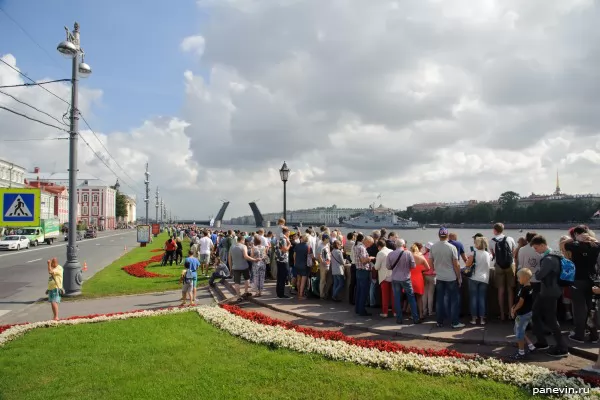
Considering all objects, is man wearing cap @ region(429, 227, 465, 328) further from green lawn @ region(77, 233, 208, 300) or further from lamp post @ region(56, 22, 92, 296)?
lamp post @ region(56, 22, 92, 296)

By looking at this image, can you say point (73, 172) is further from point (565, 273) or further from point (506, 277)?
point (565, 273)

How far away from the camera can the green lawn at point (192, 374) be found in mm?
→ 5340

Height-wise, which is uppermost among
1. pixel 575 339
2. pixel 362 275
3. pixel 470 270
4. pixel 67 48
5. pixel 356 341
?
pixel 67 48

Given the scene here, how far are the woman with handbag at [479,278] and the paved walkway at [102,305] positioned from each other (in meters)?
7.17

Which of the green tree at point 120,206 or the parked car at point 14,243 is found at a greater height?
the green tree at point 120,206

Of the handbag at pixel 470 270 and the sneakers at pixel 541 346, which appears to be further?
the handbag at pixel 470 270

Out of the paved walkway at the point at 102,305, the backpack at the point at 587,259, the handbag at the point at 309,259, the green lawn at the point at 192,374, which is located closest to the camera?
the green lawn at the point at 192,374

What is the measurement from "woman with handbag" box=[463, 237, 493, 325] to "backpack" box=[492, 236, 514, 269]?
0.76 feet

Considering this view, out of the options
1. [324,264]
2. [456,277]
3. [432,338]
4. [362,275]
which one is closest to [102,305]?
[324,264]

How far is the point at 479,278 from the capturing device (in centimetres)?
823

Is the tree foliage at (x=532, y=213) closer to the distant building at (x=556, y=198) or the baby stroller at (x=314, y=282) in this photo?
the distant building at (x=556, y=198)

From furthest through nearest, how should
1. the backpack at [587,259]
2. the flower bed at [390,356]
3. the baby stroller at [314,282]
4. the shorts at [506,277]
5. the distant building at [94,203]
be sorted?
the distant building at [94,203] → the baby stroller at [314,282] → the shorts at [506,277] → the backpack at [587,259] → the flower bed at [390,356]

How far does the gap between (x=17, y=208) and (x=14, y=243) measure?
36895mm

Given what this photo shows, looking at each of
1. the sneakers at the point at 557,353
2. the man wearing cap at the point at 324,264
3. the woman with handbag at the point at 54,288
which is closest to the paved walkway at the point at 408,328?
the sneakers at the point at 557,353
